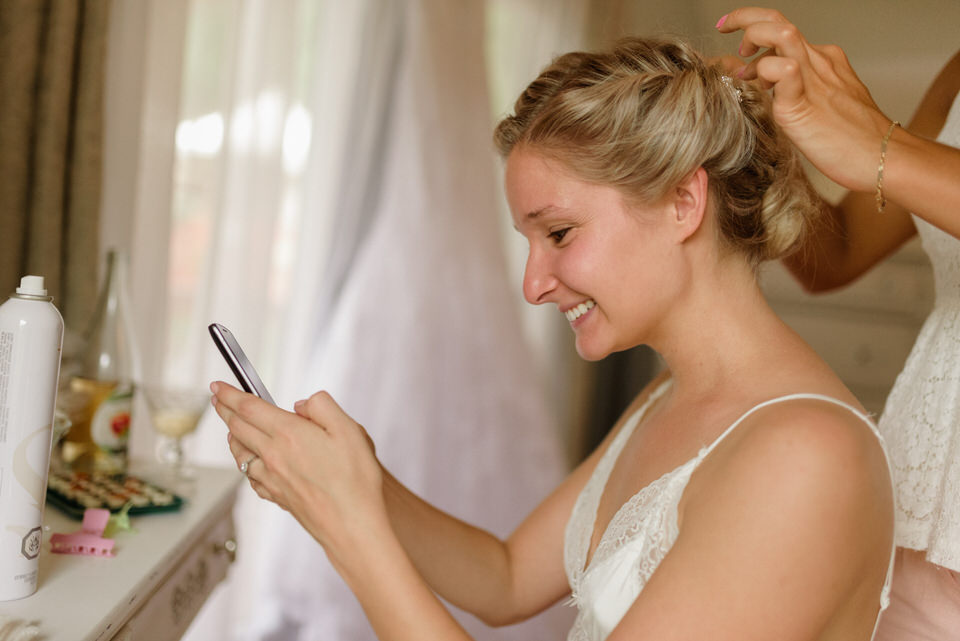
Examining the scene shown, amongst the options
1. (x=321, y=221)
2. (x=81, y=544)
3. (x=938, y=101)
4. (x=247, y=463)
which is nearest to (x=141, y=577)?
(x=81, y=544)

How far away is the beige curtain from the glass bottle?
0.17 meters

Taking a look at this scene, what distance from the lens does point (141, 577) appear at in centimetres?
90

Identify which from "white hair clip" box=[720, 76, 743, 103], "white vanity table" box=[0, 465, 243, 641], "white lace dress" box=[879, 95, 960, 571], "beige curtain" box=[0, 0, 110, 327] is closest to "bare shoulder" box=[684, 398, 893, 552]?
"white lace dress" box=[879, 95, 960, 571]

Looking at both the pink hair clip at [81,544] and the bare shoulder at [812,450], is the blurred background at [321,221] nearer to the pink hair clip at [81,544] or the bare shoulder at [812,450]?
the pink hair clip at [81,544]

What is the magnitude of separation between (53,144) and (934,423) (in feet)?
4.48

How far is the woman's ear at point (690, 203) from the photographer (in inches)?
36.3

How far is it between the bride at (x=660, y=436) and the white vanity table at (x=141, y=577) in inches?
7.3

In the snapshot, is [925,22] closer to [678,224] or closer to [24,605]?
[678,224]

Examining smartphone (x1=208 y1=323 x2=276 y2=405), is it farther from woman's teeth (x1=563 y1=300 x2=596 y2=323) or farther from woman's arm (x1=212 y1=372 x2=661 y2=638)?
woman's teeth (x1=563 y1=300 x2=596 y2=323)

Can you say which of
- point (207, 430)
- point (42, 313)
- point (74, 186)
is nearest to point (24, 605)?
point (42, 313)

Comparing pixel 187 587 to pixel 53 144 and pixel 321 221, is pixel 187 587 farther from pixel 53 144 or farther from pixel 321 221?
pixel 321 221

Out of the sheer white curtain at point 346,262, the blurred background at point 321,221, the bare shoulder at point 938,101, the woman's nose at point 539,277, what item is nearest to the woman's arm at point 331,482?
the woman's nose at point 539,277

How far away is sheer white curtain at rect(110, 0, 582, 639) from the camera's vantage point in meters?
1.96

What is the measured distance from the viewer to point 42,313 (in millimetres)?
780
